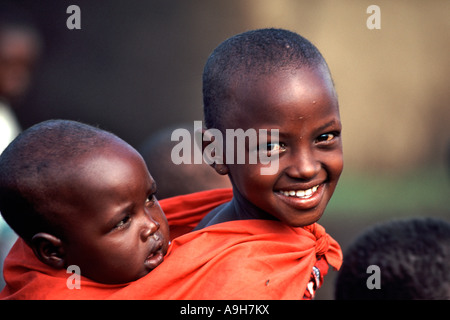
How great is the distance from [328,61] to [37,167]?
17.5 feet

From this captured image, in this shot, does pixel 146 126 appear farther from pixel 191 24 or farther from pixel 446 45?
pixel 446 45

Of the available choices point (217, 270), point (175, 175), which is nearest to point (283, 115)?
point (217, 270)

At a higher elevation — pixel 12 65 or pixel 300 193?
pixel 12 65

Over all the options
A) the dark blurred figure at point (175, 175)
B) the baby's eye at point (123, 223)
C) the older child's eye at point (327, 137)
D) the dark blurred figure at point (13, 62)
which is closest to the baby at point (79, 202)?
the baby's eye at point (123, 223)

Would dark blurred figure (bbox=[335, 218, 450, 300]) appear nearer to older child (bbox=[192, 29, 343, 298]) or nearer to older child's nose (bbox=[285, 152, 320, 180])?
older child (bbox=[192, 29, 343, 298])

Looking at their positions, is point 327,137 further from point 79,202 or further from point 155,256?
point 79,202

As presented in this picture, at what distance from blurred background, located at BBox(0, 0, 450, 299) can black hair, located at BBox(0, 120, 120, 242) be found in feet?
14.2

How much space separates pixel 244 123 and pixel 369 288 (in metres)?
0.82

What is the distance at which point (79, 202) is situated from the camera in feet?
6.07

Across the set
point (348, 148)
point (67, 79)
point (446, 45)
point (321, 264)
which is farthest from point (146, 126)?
point (321, 264)

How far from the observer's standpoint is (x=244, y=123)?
1.88 metres

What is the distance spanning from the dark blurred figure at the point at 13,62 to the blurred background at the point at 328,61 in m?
0.06

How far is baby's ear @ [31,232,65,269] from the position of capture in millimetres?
1893

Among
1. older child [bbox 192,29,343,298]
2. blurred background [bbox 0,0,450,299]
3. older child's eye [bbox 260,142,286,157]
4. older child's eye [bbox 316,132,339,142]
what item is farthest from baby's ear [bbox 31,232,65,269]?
blurred background [bbox 0,0,450,299]
